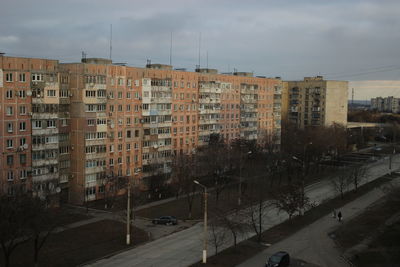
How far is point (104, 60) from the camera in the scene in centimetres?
5928

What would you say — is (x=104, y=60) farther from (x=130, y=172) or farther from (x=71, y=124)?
(x=130, y=172)

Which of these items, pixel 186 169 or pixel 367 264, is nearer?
pixel 367 264

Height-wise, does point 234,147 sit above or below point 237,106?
below

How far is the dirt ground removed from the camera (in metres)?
35.5

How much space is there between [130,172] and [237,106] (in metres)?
30.1

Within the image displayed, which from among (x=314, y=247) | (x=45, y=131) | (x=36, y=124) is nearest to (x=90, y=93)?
(x=45, y=131)

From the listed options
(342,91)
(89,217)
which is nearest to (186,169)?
(89,217)

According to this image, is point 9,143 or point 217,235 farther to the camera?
point 9,143

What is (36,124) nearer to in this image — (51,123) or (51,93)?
(51,123)

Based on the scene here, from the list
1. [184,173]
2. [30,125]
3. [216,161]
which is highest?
[30,125]

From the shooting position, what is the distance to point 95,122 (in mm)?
55844

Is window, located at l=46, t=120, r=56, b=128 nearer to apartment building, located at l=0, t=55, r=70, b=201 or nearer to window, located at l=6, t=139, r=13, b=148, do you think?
apartment building, located at l=0, t=55, r=70, b=201

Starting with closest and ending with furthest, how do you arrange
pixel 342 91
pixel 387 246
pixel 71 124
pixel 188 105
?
pixel 387 246 < pixel 71 124 < pixel 188 105 < pixel 342 91

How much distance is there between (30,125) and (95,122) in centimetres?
867
